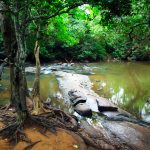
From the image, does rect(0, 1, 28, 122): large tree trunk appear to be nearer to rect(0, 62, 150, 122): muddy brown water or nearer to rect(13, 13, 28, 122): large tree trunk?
rect(13, 13, 28, 122): large tree trunk

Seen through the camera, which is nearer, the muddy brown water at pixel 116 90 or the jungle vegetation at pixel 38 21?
the jungle vegetation at pixel 38 21

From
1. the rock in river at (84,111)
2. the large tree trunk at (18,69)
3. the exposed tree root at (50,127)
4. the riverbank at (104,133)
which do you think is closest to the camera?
the large tree trunk at (18,69)

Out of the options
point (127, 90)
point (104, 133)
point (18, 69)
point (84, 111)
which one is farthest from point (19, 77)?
point (127, 90)

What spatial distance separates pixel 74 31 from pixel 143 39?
25.8 meters

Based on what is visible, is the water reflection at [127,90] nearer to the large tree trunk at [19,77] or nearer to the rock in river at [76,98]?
the rock in river at [76,98]

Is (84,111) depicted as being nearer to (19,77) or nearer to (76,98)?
(76,98)

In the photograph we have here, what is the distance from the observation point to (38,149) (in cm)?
823

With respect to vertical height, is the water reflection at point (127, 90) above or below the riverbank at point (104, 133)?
below

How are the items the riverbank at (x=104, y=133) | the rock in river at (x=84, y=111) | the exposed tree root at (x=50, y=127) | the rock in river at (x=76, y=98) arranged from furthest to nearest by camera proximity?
the rock in river at (x=76, y=98) → the rock in river at (x=84, y=111) → the riverbank at (x=104, y=133) → the exposed tree root at (x=50, y=127)

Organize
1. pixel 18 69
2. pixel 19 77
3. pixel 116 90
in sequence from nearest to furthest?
pixel 18 69 < pixel 19 77 < pixel 116 90

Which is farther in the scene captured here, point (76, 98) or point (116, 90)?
point (116, 90)

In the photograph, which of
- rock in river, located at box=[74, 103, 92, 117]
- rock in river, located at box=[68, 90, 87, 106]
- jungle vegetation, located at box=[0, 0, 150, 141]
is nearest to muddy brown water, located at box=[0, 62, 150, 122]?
rock in river, located at box=[68, 90, 87, 106]

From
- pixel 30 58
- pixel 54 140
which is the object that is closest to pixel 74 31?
pixel 30 58

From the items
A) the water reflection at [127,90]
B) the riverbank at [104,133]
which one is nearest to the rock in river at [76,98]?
the riverbank at [104,133]
